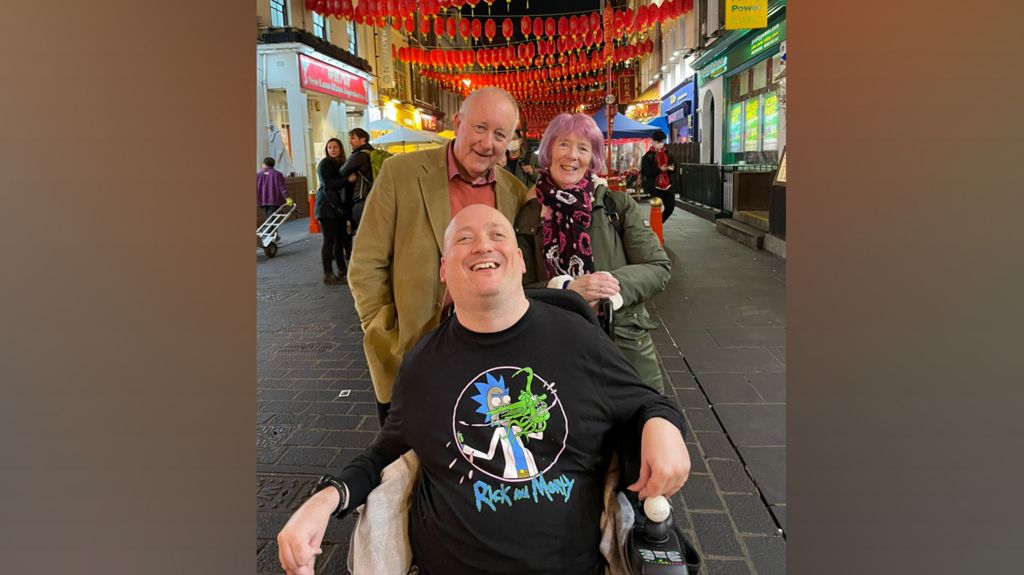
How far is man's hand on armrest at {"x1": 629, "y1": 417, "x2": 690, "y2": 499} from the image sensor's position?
134 centimetres

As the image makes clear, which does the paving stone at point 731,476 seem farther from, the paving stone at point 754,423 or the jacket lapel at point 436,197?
the jacket lapel at point 436,197

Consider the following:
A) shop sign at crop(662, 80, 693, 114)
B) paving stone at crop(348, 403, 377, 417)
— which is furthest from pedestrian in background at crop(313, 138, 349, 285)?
shop sign at crop(662, 80, 693, 114)

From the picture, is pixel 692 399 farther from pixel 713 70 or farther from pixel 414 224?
pixel 713 70

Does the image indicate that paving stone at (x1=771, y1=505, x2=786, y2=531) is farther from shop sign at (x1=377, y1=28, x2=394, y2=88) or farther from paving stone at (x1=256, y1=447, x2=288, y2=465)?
shop sign at (x1=377, y1=28, x2=394, y2=88)

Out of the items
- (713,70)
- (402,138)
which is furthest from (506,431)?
(713,70)

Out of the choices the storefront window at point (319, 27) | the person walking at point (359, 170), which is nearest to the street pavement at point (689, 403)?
the person walking at point (359, 170)

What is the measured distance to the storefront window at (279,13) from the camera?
56.7 feet

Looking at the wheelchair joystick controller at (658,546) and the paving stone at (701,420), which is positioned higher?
the wheelchair joystick controller at (658,546)

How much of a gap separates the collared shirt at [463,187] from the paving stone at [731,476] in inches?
69.3
